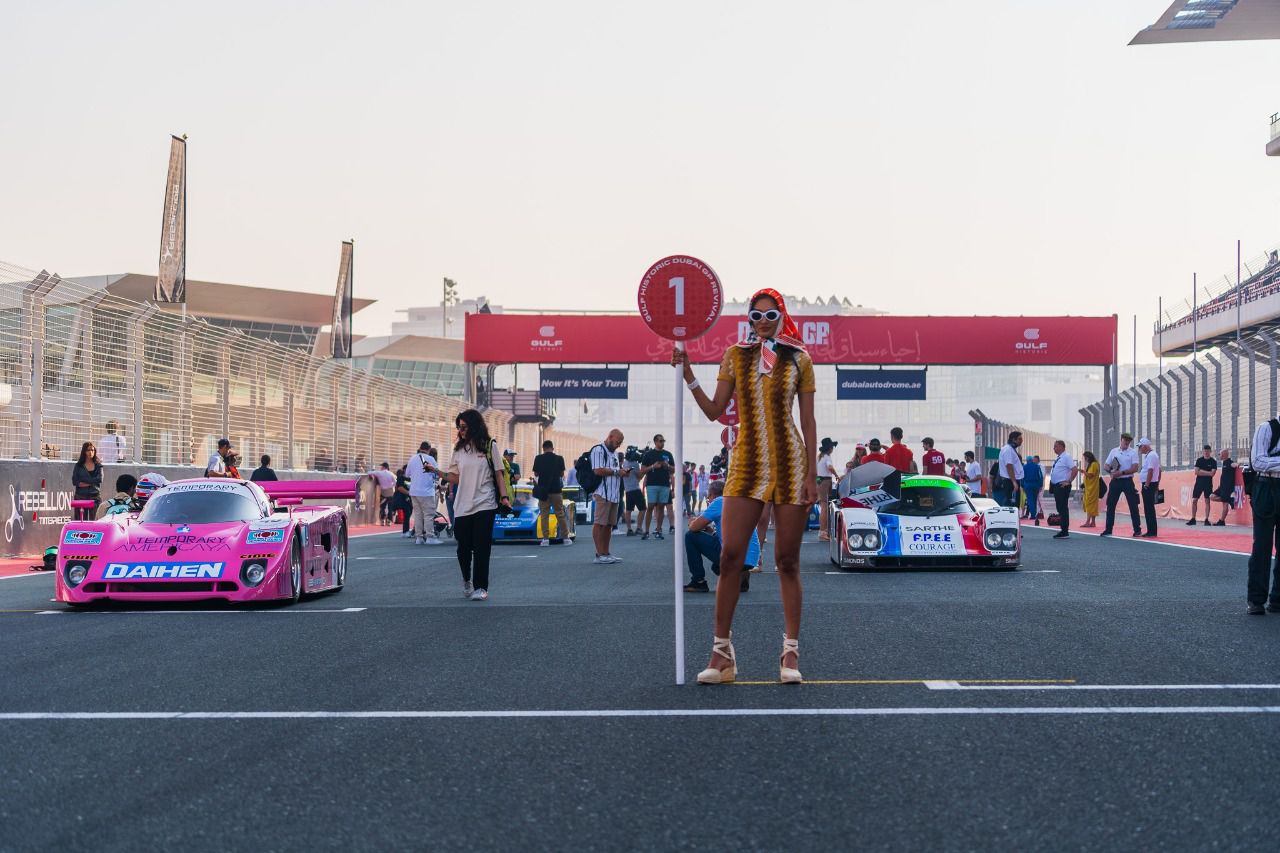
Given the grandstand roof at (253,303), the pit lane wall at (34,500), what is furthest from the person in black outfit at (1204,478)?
the grandstand roof at (253,303)

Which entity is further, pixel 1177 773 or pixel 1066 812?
pixel 1177 773

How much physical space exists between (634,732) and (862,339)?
34.8m

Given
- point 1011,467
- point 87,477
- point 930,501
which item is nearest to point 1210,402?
point 1011,467

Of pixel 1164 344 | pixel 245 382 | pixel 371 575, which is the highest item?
pixel 1164 344

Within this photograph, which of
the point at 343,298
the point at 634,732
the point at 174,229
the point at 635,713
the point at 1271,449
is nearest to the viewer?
the point at 634,732

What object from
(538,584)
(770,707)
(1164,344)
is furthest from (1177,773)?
(1164,344)

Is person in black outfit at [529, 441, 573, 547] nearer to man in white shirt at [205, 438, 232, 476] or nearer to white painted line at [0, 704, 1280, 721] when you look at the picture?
man in white shirt at [205, 438, 232, 476]

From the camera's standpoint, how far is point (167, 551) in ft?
33.3

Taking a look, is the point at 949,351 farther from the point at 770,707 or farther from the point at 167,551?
the point at 770,707

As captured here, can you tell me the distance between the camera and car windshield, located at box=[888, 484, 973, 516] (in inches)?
562

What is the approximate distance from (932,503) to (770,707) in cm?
912

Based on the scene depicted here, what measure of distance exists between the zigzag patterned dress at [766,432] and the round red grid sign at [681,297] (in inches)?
24.2

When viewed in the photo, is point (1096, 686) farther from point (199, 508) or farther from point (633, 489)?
point (633, 489)

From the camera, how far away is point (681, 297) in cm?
691
